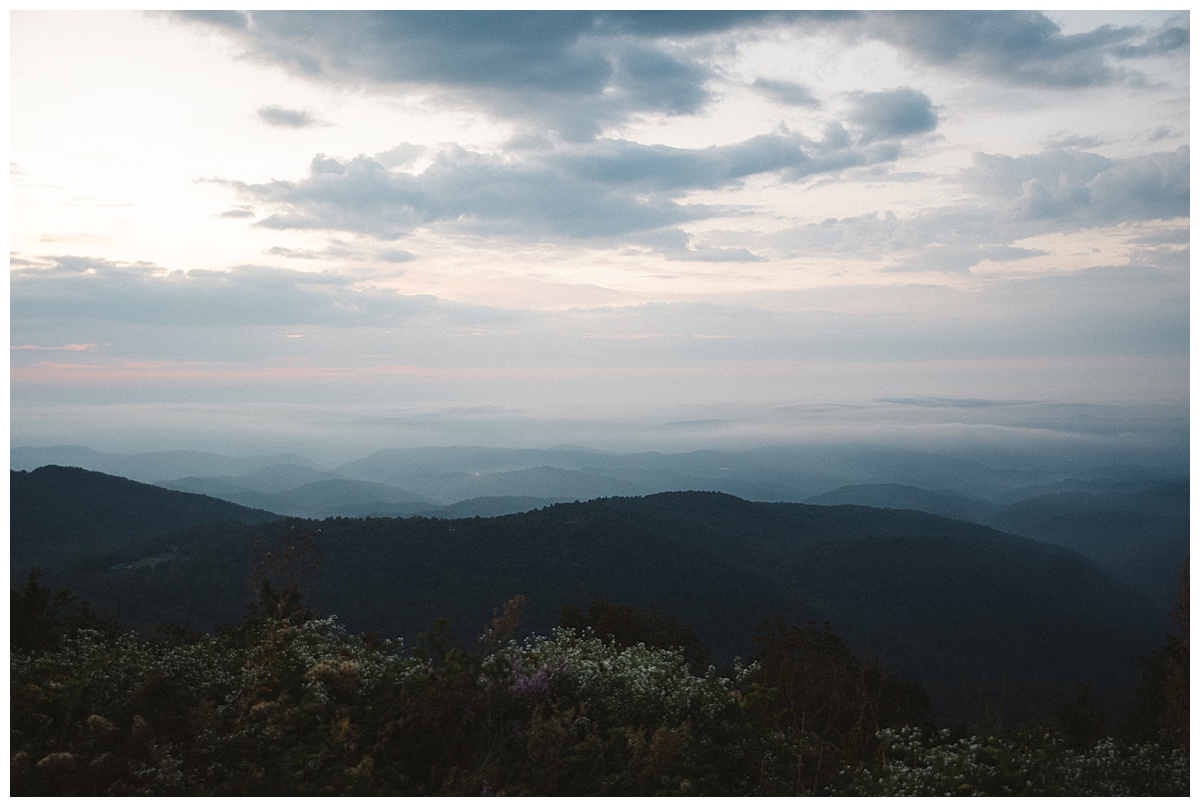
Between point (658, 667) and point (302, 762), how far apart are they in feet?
6.75

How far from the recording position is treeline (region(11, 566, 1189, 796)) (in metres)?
3.78

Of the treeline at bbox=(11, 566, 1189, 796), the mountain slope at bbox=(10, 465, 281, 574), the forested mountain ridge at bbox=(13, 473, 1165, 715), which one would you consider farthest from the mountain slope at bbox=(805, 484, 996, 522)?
the treeline at bbox=(11, 566, 1189, 796)

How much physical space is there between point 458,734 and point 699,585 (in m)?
41.2

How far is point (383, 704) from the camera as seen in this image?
4176 millimetres

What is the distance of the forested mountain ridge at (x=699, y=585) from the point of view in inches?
1448

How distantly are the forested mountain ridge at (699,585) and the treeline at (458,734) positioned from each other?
2956 centimetres

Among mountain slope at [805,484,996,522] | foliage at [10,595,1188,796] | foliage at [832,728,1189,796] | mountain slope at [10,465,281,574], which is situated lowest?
mountain slope at [805,484,996,522]

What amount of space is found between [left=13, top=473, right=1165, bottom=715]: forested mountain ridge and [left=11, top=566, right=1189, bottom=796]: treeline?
97.0 feet

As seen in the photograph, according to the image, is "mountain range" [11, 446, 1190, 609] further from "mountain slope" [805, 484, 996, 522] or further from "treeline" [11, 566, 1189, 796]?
"treeline" [11, 566, 1189, 796]

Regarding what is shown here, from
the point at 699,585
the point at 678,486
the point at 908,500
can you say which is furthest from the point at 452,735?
the point at 678,486

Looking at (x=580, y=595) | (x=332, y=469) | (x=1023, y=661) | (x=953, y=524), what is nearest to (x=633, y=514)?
(x=580, y=595)

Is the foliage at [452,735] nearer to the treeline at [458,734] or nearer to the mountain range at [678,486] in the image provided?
the treeline at [458,734]

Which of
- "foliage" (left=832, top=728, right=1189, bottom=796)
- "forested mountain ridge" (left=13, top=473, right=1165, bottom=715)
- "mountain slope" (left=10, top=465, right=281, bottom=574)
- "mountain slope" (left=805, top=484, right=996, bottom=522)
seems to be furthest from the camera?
"mountain slope" (left=805, top=484, right=996, bottom=522)

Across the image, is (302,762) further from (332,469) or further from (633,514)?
(332,469)
